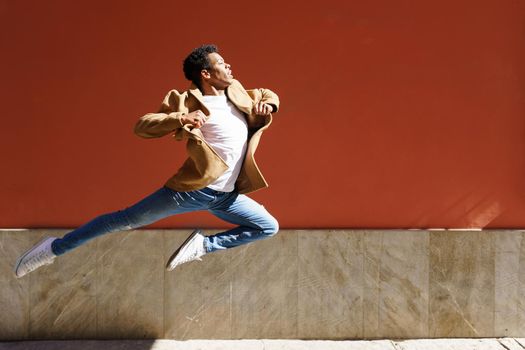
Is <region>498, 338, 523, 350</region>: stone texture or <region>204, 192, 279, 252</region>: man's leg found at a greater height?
<region>204, 192, 279, 252</region>: man's leg

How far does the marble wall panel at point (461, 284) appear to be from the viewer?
520 cm

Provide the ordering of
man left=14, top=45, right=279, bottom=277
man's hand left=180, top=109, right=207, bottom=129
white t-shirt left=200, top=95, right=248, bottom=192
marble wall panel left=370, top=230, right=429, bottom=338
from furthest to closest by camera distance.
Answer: marble wall panel left=370, top=230, right=429, bottom=338 → white t-shirt left=200, top=95, right=248, bottom=192 → man left=14, top=45, right=279, bottom=277 → man's hand left=180, top=109, right=207, bottom=129

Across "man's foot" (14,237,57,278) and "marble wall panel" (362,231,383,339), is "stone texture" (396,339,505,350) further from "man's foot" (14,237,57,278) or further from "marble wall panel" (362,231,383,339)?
"man's foot" (14,237,57,278)

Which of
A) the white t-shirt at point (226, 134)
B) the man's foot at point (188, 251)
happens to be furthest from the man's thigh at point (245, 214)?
the man's foot at point (188, 251)

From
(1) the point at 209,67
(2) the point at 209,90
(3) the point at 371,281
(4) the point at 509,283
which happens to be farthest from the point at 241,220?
(4) the point at 509,283

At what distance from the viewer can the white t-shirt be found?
11.7 feet

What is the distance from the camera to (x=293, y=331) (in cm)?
522

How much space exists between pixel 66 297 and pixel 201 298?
1.15 m

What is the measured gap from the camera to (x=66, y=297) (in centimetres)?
508

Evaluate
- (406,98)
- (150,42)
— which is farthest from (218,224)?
(406,98)

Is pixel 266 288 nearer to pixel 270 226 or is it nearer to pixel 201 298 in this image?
pixel 201 298

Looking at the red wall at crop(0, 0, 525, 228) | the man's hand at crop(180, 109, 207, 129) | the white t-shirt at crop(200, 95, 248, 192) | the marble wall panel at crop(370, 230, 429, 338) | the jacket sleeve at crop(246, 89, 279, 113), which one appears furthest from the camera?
the marble wall panel at crop(370, 230, 429, 338)

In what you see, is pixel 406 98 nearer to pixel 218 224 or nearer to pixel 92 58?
pixel 218 224

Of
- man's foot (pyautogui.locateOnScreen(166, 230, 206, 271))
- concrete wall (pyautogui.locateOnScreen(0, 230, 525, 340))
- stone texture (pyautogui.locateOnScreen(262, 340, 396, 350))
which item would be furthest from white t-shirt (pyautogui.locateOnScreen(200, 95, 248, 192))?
stone texture (pyautogui.locateOnScreen(262, 340, 396, 350))
